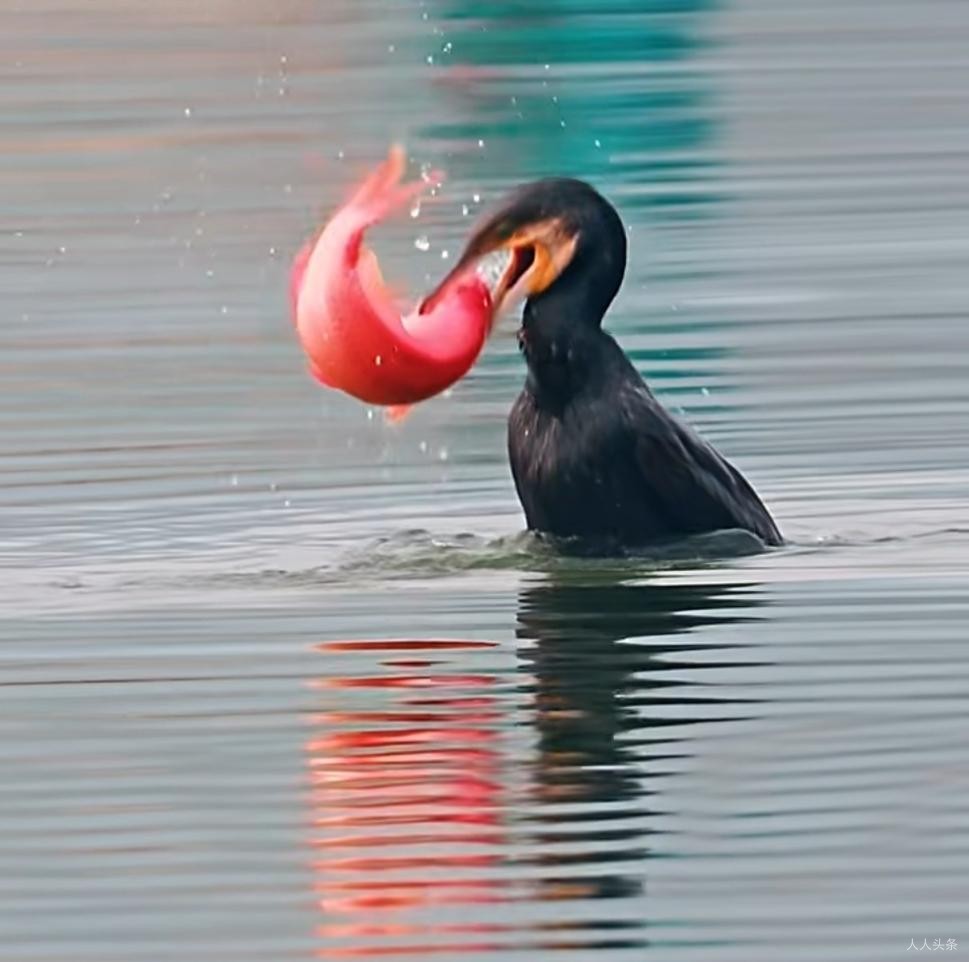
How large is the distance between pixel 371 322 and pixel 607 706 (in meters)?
1.55

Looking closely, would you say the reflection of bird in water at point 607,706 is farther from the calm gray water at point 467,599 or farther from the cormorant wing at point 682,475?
the cormorant wing at point 682,475

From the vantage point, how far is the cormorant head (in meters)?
12.0

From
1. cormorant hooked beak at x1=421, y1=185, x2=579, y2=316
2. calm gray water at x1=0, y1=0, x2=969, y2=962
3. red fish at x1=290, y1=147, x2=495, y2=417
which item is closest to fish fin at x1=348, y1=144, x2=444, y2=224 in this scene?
red fish at x1=290, y1=147, x2=495, y2=417

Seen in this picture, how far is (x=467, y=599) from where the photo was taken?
11.8 m

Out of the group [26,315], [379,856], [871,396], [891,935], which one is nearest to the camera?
[891,935]

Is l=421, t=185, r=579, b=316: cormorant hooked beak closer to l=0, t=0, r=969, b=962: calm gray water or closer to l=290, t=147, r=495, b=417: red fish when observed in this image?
l=290, t=147, r=495, b=417: red fish

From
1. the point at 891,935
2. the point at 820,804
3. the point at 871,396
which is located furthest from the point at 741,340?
the point at 891,935

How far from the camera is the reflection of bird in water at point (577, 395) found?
1195cm

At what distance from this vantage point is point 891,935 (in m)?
8.23

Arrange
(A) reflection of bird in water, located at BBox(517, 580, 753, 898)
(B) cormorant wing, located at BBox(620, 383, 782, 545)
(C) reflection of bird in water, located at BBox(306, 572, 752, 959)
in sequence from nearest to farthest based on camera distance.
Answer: (C) reflection of bird in water, located at BBox(306, 572, 752, 959), (A) reflection of bird in water, located at BBox(517, 580, 753, 898), (B) cormorant wing, located at BBox(620, 383, 782, 545)

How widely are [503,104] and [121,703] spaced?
15.1 metres

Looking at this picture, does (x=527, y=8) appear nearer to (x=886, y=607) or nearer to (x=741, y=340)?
(x=741, y=340)

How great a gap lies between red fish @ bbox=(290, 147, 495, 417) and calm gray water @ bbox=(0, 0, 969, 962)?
21.5 inches

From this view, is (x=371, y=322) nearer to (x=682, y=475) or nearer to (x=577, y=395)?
(x=577, y=395)
